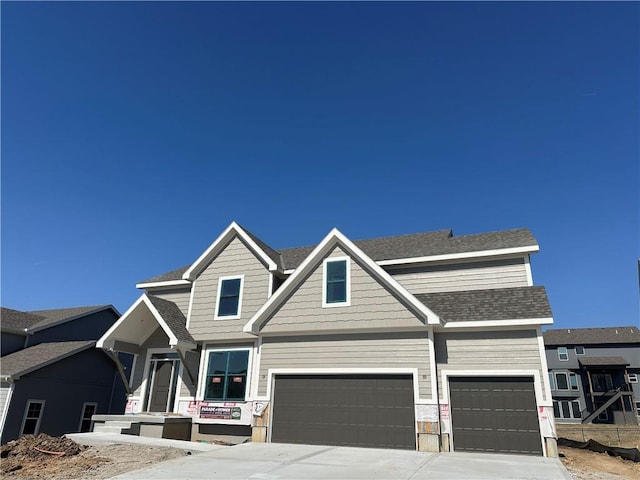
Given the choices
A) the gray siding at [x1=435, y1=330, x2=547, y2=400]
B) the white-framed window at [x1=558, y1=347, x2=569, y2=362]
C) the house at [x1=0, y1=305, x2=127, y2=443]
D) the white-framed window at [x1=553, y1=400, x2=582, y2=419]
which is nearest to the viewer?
the gray siding at [x1=435, y1=330, x2=547, y2=400]

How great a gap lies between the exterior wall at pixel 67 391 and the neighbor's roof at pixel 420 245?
248 inches

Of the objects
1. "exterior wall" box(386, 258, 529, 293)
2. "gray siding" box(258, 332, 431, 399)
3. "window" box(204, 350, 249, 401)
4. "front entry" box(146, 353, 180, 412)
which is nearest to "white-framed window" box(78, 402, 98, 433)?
"front entry" box(146, 353, 180, 412)

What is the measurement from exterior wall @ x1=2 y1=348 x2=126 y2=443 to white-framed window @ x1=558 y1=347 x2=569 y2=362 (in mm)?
39946

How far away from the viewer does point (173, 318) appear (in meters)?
15.7

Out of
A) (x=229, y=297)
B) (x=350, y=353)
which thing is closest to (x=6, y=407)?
(x=229, y=297)

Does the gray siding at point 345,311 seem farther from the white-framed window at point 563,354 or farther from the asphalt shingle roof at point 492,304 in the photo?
the white-framed window at point 563,354

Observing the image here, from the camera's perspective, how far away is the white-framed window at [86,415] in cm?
2019

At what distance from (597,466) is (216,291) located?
12859 millimetres

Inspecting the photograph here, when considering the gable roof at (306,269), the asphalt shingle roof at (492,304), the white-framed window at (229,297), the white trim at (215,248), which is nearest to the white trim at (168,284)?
the white trim at (215,248)

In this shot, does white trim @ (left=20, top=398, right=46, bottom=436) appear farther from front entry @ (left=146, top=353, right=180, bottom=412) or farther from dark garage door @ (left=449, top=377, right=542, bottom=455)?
dark garage door @ (left=449, top=377, right=542, bottom=455)

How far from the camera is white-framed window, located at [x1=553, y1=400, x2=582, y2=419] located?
39.6 meters

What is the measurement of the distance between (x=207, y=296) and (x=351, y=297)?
6.34 m

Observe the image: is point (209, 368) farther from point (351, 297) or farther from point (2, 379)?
point (2, 379)

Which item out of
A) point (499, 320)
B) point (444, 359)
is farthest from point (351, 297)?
point (499, 320)
